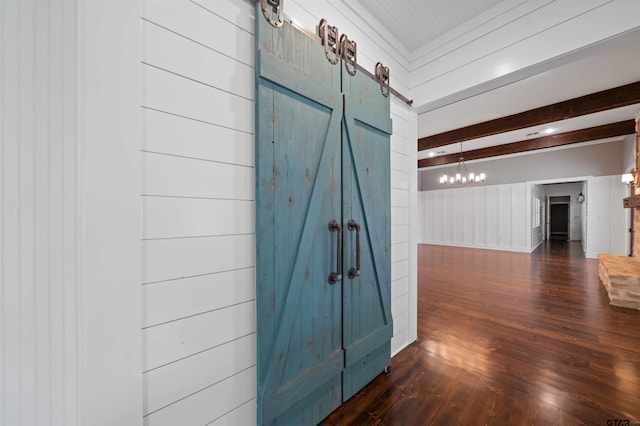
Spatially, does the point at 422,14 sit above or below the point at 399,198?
above

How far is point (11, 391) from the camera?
935 mm

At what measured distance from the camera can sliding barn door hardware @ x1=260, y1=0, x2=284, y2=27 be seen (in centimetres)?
127

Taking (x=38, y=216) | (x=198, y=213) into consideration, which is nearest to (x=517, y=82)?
(x=198, y=213)

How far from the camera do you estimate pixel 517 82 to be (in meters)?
3.47

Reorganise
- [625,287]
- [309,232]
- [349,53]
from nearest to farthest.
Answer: [309,232]
[349,53]
[625,287]

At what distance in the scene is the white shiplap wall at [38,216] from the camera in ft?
2.77

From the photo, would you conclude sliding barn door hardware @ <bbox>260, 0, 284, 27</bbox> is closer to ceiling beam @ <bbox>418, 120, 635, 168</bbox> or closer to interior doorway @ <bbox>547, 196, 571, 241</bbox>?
ceiling beam @ <bbox>418, 120, 635, 168</bbox>

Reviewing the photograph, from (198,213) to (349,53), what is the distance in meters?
1.49

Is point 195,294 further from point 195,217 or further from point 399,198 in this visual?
point 399,198

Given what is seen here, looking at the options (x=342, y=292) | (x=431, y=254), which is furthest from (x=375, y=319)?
(x=431, y=254)

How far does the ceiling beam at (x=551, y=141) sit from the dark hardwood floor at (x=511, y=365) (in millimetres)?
3693

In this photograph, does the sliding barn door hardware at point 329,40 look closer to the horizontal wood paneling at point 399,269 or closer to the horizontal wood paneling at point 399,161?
the horizontal wood paneling at point 399,161

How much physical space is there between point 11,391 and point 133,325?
0.54 meters

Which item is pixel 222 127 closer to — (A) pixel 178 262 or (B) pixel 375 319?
(A) pixel 178 262
